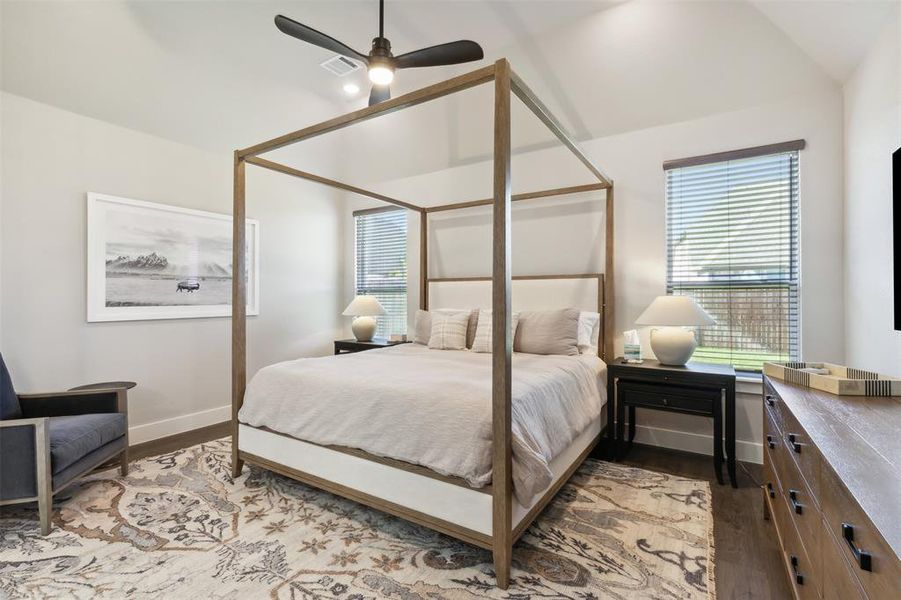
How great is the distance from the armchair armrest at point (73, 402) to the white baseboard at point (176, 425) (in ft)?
2.72

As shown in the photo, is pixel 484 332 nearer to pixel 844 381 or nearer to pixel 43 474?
pixel 844 381

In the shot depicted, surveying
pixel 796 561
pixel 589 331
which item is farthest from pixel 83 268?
pixel 796 561

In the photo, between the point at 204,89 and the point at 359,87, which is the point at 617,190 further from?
the point at 204,89

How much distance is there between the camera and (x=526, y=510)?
6.45ft

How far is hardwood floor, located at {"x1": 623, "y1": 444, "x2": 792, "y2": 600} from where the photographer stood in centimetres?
175

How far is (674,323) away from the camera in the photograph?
2914 mm

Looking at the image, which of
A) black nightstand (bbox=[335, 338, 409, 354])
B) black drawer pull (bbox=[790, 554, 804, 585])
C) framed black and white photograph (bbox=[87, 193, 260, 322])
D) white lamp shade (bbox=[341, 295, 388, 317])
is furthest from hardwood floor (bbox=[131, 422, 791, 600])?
white lamp shade (bbox=[341, 295, 388, 317])

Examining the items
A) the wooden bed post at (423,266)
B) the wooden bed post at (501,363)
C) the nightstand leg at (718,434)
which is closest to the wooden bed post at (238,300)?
the wooden bed post at (501,363)

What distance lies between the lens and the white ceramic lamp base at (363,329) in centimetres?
471

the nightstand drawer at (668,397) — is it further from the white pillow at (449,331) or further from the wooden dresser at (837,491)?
the white pillow at (449,331)

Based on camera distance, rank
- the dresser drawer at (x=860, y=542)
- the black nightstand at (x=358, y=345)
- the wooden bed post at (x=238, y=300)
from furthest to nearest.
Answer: the black nightstand at (x=358, y=345) → the wooden bed post at (x=238, y=300) → the dresser drawer at (x=860, y=542)

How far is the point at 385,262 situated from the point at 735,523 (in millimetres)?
4119

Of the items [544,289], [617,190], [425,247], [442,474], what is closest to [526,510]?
[442,474]

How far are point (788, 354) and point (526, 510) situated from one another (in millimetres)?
2479
